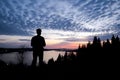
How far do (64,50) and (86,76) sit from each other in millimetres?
3596

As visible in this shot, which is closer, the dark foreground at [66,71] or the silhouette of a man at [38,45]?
the dark foreground at [66,71]

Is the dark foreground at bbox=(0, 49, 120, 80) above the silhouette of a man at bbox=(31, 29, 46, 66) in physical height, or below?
below

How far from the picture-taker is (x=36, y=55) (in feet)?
32.9

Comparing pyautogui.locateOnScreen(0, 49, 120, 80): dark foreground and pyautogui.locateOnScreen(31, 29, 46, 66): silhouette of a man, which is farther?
pyautogui.locateOnScreen(31, 29, 46, 66): silhouette of a man

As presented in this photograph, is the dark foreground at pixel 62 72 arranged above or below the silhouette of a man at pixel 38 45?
below

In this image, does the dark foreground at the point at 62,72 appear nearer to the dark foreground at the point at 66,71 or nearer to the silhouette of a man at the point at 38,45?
the dark foreground at the point at 66,71

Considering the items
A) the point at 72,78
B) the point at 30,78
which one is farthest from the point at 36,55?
the point at 72,78

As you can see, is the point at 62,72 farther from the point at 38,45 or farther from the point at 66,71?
the point at 38,45

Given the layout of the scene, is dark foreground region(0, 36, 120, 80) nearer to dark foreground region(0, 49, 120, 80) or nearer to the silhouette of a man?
dark foreground region(0, 49, 120, 80)

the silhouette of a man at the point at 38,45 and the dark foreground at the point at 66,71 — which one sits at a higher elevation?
the silhouette of a man at the point at 38,45

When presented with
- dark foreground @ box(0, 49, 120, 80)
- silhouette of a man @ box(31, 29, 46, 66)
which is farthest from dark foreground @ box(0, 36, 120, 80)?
silhouette of a man @ box(31, 29, 46, 66)

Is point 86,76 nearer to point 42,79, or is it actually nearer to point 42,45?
point 42,79

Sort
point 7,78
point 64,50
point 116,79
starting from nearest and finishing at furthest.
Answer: point 116,79, point 7,78, point 64,50

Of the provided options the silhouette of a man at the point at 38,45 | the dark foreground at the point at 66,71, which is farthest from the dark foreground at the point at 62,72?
the silhouette of a man at the point at 38,45
